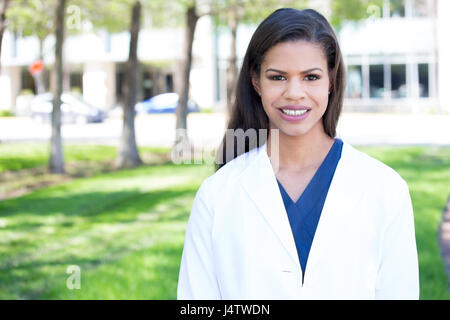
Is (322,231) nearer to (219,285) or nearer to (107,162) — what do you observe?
(219,285)

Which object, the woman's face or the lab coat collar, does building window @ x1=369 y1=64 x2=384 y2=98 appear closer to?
the woman's face

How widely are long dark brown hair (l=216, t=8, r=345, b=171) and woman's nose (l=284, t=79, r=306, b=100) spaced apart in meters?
0.13

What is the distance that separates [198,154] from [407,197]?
14096mm

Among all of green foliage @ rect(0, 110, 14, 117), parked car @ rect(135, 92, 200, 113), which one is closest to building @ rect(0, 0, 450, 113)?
green foliage @ rect(0, 110, 14, 117)

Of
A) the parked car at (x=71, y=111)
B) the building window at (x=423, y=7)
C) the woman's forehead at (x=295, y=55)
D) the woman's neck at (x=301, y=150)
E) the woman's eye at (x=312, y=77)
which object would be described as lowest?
the woman's neck at (x=301, y=150)

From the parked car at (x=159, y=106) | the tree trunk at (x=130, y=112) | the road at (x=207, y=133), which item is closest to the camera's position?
the tree trunk at (x=130, y=112)

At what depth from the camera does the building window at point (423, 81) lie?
3184cm

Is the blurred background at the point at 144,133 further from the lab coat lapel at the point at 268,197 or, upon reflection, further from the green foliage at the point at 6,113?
the lab coat lapel at the point at 268,197

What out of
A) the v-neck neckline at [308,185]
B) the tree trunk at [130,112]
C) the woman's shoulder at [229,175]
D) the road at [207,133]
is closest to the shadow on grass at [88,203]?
the tree trunk at [130,112]

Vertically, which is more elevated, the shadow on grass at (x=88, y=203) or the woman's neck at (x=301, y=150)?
the woman's neck at (x=301, y=150)

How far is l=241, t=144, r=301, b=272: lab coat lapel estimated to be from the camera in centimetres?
183

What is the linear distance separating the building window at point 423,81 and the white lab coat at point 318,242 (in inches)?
1244

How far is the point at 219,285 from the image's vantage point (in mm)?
1956

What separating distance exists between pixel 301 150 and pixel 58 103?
35.9 ft
